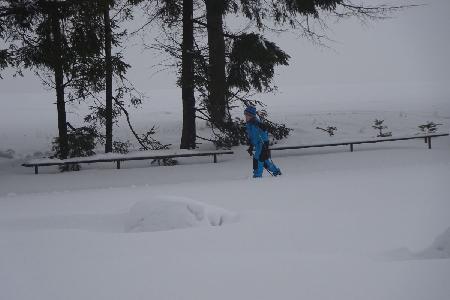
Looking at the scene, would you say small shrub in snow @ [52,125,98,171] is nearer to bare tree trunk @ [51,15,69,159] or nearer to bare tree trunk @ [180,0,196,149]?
bare tree trunk @ [51,15,69,159]

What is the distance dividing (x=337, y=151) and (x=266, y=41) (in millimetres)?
3860

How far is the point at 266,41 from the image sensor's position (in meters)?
12.5

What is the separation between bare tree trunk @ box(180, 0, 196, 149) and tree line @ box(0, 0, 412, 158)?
3 centimetres

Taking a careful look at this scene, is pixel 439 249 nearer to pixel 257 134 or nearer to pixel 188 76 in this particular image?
pixel 257 134

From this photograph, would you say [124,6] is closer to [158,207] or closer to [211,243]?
[158,207]

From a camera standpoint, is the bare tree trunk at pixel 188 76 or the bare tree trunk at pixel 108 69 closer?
the bare tree trunk at pixel 108 69

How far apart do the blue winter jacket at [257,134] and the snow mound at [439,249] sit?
5584 mm

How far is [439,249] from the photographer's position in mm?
4051

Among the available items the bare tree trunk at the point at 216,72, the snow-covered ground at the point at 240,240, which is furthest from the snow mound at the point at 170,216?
the bare tree trunk at the point at 216,72

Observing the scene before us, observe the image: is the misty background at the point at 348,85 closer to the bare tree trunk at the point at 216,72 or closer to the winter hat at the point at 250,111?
the bare tree trunk at the point at 216,72

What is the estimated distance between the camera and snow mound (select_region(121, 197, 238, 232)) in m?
5.15

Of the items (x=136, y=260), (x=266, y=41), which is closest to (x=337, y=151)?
(x=266, y=41)

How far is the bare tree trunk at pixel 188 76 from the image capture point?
1286 cm

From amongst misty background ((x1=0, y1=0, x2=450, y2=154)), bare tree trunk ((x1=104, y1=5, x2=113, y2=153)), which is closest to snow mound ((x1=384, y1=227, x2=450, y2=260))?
bare tree trunk ((x1=104, y1=5, x2=113, y2=153))
